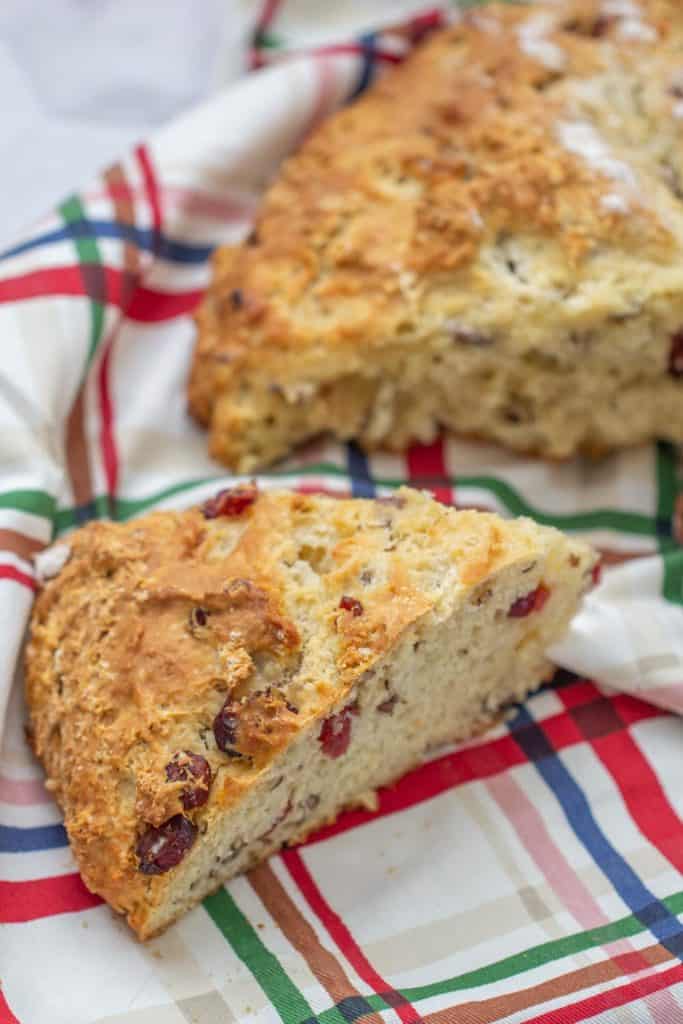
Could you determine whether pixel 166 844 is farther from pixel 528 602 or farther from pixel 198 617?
pixel 528 602

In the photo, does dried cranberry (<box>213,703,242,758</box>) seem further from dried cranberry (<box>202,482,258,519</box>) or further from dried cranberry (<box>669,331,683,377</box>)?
dried cranberry (<box>669,331,683,377</box>)

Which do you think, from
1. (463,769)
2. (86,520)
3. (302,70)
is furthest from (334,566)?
(302,70)

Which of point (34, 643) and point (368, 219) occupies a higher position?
point (368, 219)

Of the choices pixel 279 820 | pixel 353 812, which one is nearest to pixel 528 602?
pixel 353 812

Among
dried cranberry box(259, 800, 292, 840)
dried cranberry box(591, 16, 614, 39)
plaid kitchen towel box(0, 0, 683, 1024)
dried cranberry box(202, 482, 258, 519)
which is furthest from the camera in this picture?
dried cranberry box(591, 16, 614, 39)

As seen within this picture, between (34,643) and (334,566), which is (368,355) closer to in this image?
(334,566)

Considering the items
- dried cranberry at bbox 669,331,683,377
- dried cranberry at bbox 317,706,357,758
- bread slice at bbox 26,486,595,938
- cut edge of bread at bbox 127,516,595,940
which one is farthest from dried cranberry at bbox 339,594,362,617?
dried cranberry at bbox 669,331,683,377
